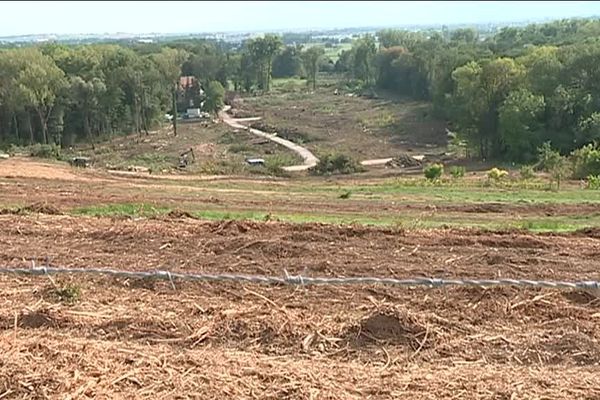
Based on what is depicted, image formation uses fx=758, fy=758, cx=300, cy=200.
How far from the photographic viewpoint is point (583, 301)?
22.2ft

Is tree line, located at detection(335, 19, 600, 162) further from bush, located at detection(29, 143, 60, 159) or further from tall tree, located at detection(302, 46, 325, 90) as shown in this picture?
tall tree, located at detection(302, 46, 325, 90)

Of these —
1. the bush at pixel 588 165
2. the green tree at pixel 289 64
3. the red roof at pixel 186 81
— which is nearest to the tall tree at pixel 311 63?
the green tree at pixel 289 64

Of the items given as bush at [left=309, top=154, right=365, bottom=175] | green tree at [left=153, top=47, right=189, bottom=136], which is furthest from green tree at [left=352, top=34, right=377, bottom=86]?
bush at [left=309, top=154, right=365, bottom=175]

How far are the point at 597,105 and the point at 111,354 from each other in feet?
181

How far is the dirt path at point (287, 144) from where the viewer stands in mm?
55628

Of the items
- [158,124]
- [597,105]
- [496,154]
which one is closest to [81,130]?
[158,124]

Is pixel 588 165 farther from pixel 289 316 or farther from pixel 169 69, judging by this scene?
pixel 169 69

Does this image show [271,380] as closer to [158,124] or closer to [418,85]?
[158,124]

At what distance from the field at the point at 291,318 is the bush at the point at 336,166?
37243 millimetres

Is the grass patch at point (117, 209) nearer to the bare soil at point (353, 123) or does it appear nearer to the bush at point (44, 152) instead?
the bush at point (44, 152)

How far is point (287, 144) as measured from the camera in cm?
7031

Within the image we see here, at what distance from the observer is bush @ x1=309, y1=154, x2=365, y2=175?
4878 cm

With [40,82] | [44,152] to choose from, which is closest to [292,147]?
[40,82]

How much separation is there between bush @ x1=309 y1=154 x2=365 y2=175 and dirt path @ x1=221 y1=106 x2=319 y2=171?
7.82 ft
